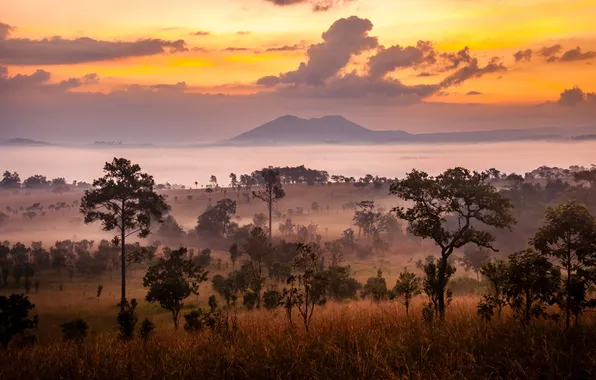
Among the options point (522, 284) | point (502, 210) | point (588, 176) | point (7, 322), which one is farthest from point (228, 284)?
point (588, 176)

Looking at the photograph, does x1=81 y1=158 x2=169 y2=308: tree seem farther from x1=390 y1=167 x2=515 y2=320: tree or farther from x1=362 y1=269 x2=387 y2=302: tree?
x1=390 y1=167 x2=515 y2=320: tree

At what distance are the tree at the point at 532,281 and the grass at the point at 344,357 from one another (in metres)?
1.87

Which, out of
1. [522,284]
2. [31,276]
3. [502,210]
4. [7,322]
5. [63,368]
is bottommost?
[31,276]

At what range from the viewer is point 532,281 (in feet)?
42.0

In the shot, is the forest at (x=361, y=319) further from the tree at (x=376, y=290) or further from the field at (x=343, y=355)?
the tree at (x=376, y=290)

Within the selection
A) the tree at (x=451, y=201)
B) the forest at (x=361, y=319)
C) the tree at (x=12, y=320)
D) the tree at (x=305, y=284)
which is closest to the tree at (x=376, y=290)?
Result: the forest at (x=361, y=319)

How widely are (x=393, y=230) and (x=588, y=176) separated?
54720mm

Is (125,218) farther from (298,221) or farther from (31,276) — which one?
(298,221)

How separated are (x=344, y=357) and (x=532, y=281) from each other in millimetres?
7342

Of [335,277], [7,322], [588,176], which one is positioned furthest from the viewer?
[588,176]

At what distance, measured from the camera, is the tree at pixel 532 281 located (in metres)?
12.7

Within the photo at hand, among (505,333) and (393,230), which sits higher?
(505,333)

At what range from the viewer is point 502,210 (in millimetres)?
22438

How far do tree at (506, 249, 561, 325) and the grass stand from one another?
6.14ft
